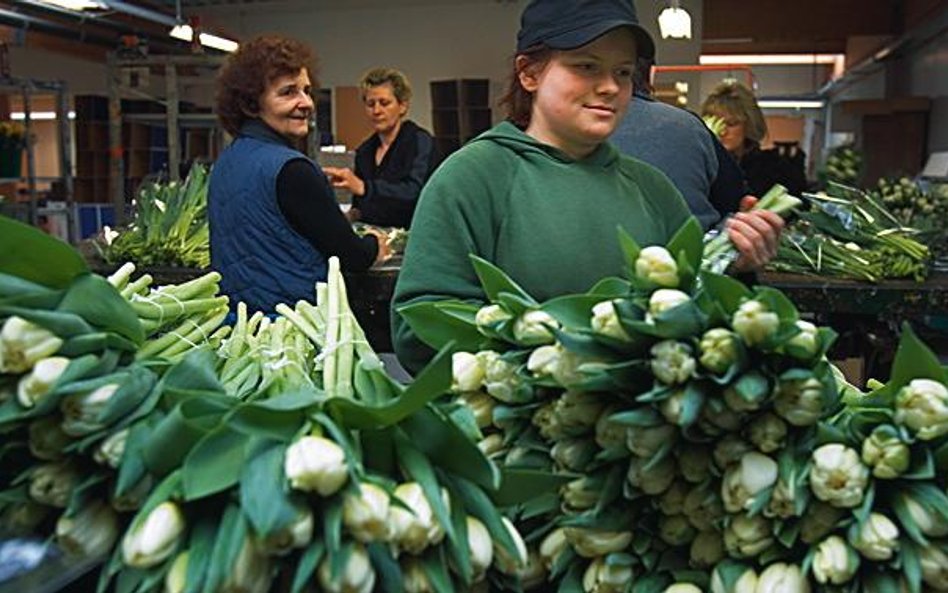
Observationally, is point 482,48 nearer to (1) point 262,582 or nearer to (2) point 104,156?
(2) point 104,156

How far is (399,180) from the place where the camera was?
13.4ft

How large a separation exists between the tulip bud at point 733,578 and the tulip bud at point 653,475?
80 mm

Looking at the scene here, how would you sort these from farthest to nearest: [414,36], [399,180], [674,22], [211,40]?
1. [414,36]
2. [211,40]
3. [674,22]
4. [399,180]

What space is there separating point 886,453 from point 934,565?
3.5 inches

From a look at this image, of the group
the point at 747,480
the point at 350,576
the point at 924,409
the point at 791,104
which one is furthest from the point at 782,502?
the point at 791,104

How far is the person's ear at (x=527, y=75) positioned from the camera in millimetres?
1493

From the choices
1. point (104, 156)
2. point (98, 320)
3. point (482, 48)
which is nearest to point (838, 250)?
point (98, 320)

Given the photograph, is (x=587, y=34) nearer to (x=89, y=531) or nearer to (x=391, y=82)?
(x=89, y=531)

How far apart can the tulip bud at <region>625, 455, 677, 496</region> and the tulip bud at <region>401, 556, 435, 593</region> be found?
0.65ft

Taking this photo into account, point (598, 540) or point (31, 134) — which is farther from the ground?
point (31, 134)

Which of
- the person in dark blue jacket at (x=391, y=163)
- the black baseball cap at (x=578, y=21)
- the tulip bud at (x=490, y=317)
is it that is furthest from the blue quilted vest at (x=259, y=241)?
the person in dark blue jacket at (x=391, y=163)

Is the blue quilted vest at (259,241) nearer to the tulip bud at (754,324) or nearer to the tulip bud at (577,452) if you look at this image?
the tulip bud at (577,452)

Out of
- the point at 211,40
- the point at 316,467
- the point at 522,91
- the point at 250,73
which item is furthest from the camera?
the point at 211,40

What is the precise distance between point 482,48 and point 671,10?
502 centimetres
